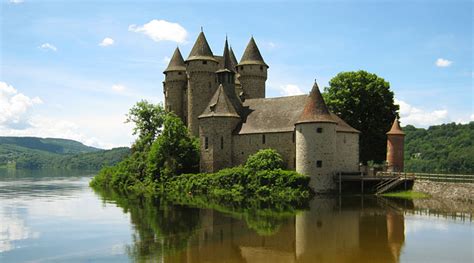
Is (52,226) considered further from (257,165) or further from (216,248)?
(257,165)

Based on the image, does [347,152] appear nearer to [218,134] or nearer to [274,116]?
[274,116]

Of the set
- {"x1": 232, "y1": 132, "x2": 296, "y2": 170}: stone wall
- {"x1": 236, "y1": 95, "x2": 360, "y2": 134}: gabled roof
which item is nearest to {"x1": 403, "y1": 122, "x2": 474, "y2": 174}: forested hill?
{"x1": 236, "y1": 95, "x2": 360, "y2": 134}: gabled roof

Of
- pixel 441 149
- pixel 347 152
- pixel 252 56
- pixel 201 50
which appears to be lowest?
A: pixel 347 152

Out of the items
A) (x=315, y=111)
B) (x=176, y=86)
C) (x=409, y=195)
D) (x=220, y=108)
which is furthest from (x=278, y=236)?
(x=176, y=86)

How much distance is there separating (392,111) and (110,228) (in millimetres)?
33137

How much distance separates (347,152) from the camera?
140 feet

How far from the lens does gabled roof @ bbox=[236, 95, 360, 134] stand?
43531 mm

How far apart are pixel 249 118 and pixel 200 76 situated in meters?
8.12

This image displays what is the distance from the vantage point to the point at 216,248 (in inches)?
771

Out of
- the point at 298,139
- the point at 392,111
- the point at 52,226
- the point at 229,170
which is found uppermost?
the point at 392,111

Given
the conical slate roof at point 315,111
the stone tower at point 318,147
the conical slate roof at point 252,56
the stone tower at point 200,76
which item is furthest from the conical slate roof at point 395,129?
the stone tower at point 200,76

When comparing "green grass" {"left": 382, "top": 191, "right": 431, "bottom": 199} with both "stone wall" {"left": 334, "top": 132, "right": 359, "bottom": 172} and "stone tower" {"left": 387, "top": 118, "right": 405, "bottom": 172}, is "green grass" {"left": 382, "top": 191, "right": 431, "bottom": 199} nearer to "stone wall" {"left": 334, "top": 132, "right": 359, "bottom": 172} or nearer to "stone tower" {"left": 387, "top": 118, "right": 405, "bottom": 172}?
"stone wall" {"left": 334, "top": 132, "right": 359, "bottom": 172}

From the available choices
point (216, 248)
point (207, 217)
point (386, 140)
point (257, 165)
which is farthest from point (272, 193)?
point (216, 248)

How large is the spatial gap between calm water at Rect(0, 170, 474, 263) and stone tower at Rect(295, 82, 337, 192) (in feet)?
19.7
